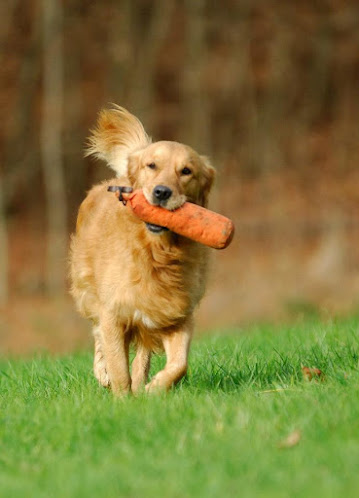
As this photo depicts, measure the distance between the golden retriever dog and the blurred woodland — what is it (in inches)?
435

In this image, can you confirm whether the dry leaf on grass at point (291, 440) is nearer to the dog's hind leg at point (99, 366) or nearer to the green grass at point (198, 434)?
the green grass at point (198, 434)

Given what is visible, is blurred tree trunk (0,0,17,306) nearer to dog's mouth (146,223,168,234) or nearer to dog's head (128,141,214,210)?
dog's head (128,141,214,210)

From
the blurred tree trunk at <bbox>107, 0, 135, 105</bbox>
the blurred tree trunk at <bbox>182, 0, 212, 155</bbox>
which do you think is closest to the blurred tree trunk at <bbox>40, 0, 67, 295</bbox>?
the blurred tree trunk at <bbox>107, 0, 135, 105</bbox>

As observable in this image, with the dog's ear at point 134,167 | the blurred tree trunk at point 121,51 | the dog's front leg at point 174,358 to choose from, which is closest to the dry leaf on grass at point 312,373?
the dog's front leg at point 174,358

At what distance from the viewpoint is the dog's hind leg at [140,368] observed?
22.1ft

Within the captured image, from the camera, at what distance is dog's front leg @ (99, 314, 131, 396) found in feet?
20.5

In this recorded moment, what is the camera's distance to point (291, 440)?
14.5ft

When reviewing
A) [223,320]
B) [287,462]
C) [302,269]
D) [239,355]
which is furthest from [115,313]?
[302,269]

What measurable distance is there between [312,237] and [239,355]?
13313 mm

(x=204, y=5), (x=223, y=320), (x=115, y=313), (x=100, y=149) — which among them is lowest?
(x=223, y=320)

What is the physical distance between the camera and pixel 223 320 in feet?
55.9

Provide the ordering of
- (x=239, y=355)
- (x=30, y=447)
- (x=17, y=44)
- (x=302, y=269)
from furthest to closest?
(x=17, y=44), (x=302, y=269), (x=239, y=355), (x=30, y=447)

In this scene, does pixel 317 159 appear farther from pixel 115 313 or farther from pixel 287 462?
pixel 287 462

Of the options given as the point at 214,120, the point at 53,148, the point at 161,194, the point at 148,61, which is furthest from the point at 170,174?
the point at 214,120
